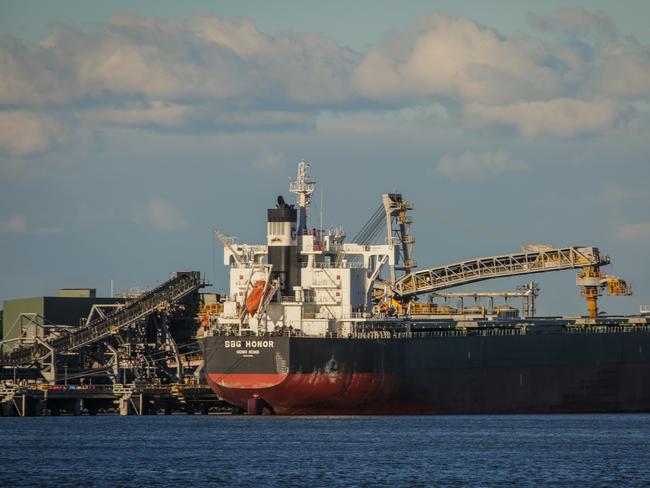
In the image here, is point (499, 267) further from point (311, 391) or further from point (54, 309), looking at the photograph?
point (54, 309)

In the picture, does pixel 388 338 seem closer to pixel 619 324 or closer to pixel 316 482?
pixel 619 324

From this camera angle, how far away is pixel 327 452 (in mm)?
60594

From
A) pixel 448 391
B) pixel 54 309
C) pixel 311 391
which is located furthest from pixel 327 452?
pixel 54 309

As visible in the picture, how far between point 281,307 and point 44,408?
13.4 m

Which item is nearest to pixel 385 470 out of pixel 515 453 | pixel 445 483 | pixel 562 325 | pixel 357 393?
pixel 445 483

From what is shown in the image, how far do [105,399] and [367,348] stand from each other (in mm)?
16322

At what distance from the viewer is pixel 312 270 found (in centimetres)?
8256

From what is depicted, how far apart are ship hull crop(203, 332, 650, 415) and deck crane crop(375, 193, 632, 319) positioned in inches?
222

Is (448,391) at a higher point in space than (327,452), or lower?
higher

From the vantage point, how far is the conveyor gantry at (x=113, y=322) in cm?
8912

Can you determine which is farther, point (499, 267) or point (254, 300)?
point (499, 267)

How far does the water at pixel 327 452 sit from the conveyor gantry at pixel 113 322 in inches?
376

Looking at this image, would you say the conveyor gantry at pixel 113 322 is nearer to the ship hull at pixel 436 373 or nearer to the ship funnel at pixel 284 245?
the ship funnel at pixel 284 245

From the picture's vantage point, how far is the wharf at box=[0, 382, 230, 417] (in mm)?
83250
